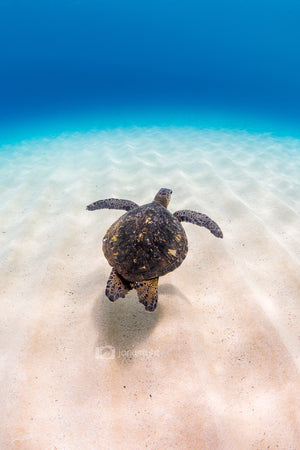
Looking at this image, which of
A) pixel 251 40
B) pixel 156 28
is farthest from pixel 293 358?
pixel 251 40

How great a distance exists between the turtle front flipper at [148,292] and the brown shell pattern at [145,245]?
10 centimetres

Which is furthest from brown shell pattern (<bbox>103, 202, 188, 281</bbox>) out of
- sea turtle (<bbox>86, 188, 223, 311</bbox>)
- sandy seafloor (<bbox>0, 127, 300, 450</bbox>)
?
sandy seafloor (<bbox>0, 127, 300, 450</bbox>)

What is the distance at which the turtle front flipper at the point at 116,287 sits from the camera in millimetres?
2004

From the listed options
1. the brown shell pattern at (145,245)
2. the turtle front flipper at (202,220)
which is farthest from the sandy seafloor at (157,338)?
the brown shell pattern at (145,245)

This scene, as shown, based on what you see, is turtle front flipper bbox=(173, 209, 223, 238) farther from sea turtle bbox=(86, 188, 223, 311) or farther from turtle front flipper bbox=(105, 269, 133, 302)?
turtle front flipper bbox=(105, 269, 133, 302)

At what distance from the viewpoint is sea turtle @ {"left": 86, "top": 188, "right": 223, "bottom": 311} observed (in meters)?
2.08

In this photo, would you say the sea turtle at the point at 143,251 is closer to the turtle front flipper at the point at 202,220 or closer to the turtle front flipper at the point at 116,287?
the turtle front flipper at the point at 116,287

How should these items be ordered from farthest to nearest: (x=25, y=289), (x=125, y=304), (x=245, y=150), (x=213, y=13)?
(x=213, y=13), (x=245, y=150), (x=25, y=289), (x=125, y=304)

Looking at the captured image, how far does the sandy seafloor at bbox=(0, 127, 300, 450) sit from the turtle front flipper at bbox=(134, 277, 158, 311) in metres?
0.42

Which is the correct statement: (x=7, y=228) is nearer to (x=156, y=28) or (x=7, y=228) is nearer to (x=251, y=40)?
(x=156, y=28)

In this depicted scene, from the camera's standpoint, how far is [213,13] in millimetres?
72875

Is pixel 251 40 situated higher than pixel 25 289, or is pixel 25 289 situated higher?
Result: pixel 251 40

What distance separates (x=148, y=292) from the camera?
2104 mm

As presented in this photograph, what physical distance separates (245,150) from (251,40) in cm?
10082
